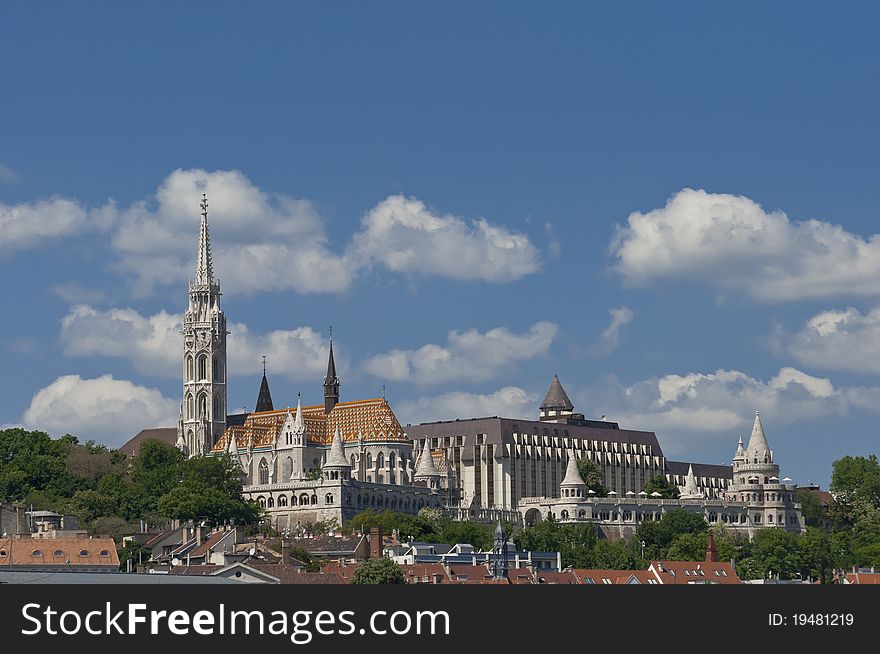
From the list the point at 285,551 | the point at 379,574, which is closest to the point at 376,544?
the point at 285,551

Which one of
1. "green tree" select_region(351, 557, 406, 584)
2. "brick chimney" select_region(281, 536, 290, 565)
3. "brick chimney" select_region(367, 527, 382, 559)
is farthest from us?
"brick chimney" select_region(367, 527, 382, 559)

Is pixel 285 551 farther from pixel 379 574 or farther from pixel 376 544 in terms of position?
pixel 379 574

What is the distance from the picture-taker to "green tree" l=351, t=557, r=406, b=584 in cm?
15288

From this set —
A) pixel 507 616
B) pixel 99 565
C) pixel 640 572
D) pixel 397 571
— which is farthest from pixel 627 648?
pixel 640 572

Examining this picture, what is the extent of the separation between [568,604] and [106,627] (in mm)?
18377

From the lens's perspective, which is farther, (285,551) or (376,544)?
(376,544)

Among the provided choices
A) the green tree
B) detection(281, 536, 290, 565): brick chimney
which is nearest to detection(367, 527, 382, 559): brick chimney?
detection(281, 536, 290, 565): brick chimney

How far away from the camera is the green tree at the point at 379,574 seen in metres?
153

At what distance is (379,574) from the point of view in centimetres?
15388

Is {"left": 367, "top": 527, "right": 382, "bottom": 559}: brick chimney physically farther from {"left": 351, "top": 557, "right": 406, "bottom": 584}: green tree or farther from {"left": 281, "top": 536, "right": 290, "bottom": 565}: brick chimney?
{"left": 351, "top": 557, "right": 406, "bottom": 584}: green tree

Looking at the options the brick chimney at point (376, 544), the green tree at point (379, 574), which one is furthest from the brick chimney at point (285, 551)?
the green tree at point (379, 574)

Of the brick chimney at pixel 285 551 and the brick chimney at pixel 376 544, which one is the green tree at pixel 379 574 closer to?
the brick chimney at pixel 285 551

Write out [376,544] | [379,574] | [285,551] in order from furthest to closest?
1. [376,544]
2. [285,551]
3. [379,574]

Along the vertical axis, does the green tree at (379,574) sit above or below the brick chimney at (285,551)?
below
